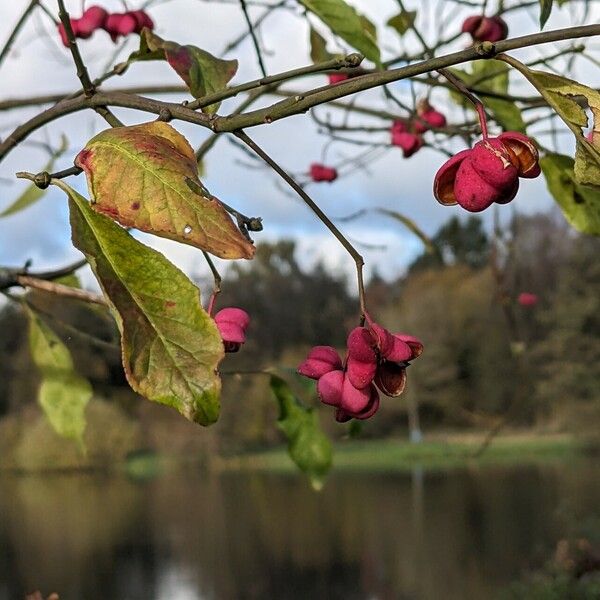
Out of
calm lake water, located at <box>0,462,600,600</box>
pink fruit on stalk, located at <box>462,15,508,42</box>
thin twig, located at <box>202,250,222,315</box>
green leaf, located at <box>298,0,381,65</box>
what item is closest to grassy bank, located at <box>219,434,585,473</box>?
calm lake water, located at <box>0,462,600,600</box>

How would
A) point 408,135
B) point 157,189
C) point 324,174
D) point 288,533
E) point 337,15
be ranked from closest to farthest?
point 157,189 → point 337,15 → point 408,135 → point 324,174 → point 288,533

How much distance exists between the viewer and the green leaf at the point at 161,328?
265 mm

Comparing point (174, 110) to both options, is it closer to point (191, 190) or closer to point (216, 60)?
point (191, 190)

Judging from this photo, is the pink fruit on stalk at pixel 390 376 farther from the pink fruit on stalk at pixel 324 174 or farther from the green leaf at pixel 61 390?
the pink fruit on stalk at pixel 324 174

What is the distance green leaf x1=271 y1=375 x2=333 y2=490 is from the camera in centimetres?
75

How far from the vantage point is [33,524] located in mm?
10273

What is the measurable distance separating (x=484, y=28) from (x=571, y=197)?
8.8 inches

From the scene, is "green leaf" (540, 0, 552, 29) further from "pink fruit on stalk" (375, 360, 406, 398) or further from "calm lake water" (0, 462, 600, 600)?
"calm lake water" (0, 462, 600, 600)

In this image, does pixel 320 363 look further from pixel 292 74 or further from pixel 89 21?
pixel 89 21

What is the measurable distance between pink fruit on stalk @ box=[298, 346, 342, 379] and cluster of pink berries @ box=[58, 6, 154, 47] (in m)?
0.57

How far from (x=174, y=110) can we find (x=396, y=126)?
610mm

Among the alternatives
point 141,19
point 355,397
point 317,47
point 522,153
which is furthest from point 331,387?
point 141,19

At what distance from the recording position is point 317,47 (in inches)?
32.1

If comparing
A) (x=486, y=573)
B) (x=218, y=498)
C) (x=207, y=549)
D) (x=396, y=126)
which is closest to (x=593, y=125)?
(x=396, y=126)
